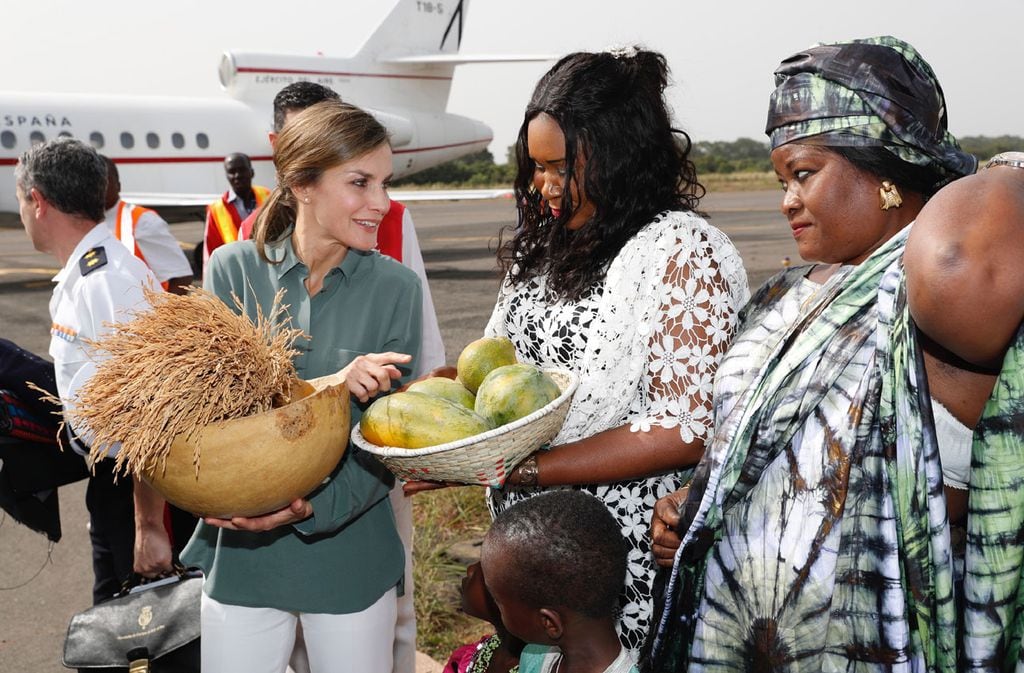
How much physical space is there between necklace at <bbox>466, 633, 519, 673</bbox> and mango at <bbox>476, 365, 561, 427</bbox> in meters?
0.81

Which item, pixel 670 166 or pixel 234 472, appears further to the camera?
pixel 670 166

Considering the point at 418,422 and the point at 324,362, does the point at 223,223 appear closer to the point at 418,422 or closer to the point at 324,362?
the point at 324,362

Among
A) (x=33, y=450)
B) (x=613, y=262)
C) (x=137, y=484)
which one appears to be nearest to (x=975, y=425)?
(x=613, y=262)

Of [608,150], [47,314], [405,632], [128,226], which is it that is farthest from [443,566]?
[47,314]

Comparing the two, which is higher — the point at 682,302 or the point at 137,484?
the point at 682,302

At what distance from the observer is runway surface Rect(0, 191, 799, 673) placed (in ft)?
13.1

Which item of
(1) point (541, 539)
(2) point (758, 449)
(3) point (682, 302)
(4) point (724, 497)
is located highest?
(3) point (682, 302)

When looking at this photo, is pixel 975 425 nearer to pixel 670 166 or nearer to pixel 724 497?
pixel 724 497

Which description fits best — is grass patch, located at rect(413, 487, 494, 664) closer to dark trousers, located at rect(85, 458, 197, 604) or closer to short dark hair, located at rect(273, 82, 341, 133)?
dark trousers, located at rect(85, 458, 197, 604)

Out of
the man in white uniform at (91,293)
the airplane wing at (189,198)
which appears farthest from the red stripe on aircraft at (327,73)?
the man in white uniform at (91,293)

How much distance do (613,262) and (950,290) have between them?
941 mm

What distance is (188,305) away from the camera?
75.7 inches

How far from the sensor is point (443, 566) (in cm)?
410

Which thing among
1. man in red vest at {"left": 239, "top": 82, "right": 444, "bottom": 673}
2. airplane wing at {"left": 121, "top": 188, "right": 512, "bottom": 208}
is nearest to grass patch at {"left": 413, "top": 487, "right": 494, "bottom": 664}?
man in red vest at {"left": 239, "top": 82, "right": 444, "bottom": 673}
